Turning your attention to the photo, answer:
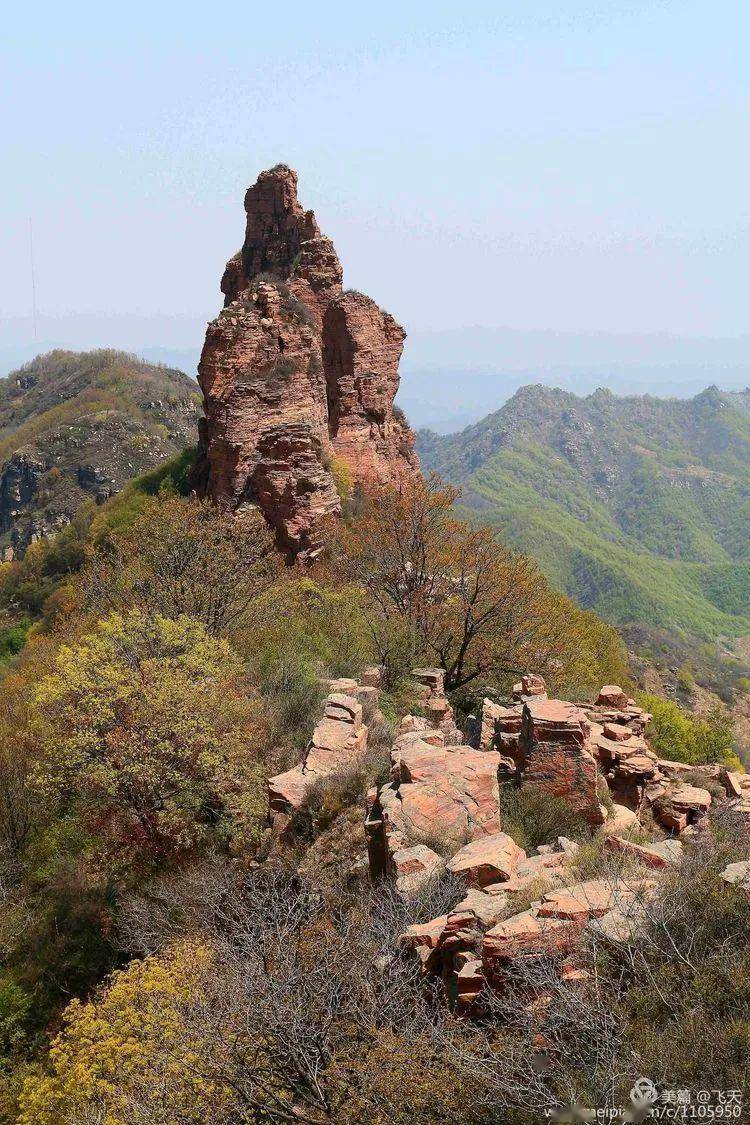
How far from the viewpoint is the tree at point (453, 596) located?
71.7ft

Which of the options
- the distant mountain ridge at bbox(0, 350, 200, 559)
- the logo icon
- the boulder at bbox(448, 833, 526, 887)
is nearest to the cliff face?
the boulder at bbox(448, 833, 526, 887)

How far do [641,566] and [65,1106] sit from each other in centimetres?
15399

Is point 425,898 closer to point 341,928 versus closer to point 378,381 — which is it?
point 341,928

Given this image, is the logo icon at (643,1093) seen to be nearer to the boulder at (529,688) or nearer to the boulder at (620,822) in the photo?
the boulder at (620,822)

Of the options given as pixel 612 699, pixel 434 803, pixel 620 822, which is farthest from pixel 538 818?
pixel 612 699

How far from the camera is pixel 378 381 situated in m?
41.2

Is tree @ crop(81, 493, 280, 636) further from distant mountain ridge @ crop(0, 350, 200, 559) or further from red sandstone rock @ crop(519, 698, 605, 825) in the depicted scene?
distant mountain ridge @ crop(0, 350, 200, 559)

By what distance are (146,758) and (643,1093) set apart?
33.3 ft

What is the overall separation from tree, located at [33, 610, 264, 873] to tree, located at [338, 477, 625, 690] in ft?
25.8

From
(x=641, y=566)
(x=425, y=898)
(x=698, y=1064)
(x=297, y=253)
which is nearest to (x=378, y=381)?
(x=297, y=253)

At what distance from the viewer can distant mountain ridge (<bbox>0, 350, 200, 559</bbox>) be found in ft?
268

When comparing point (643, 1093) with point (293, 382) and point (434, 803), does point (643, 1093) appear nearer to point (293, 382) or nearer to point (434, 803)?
point (434, 803)

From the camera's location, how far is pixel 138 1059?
27.1ft

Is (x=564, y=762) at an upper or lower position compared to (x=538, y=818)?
upper
